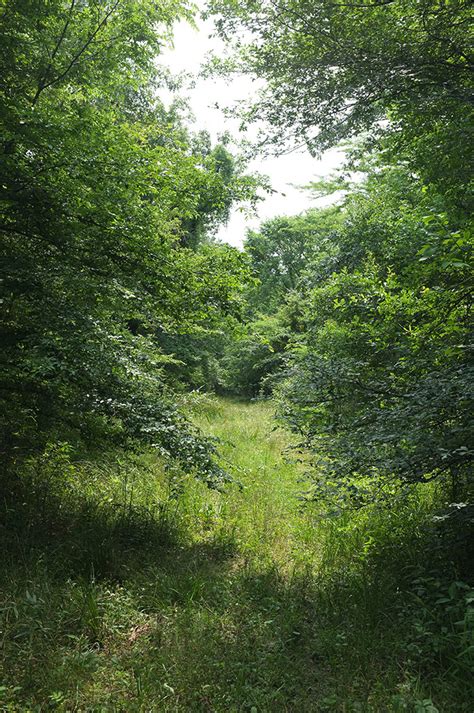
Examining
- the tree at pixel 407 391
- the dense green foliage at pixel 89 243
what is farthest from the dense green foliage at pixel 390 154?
the dense green foliage at pixel 89 243

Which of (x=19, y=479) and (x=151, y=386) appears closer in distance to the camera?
(x=151, y=386)

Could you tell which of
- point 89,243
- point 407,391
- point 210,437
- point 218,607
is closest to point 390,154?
point 407,391

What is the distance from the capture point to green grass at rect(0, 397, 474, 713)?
2771mm

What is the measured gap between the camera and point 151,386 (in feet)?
16.3

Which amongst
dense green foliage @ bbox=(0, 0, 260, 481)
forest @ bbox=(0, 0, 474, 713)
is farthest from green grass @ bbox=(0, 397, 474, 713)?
dense green foliage @ bbox=(0, 0, 260, 481)

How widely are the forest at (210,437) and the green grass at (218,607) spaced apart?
0.8 inches

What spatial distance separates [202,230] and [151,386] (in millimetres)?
18727

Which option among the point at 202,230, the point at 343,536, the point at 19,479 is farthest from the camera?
the point at 202,230

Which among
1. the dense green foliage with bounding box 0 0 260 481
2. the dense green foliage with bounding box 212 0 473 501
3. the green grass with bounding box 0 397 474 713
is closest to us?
the green grass with bounding box 0 397 474 713

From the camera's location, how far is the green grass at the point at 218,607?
109 inches

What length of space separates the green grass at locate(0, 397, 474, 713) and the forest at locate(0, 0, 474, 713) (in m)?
0.02

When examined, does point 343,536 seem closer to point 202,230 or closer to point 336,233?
point 336,233

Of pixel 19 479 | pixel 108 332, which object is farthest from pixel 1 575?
pixel 108 332

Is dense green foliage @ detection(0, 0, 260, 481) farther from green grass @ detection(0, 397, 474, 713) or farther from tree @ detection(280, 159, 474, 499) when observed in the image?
tree @ detection(280, 159, 474, 499)
